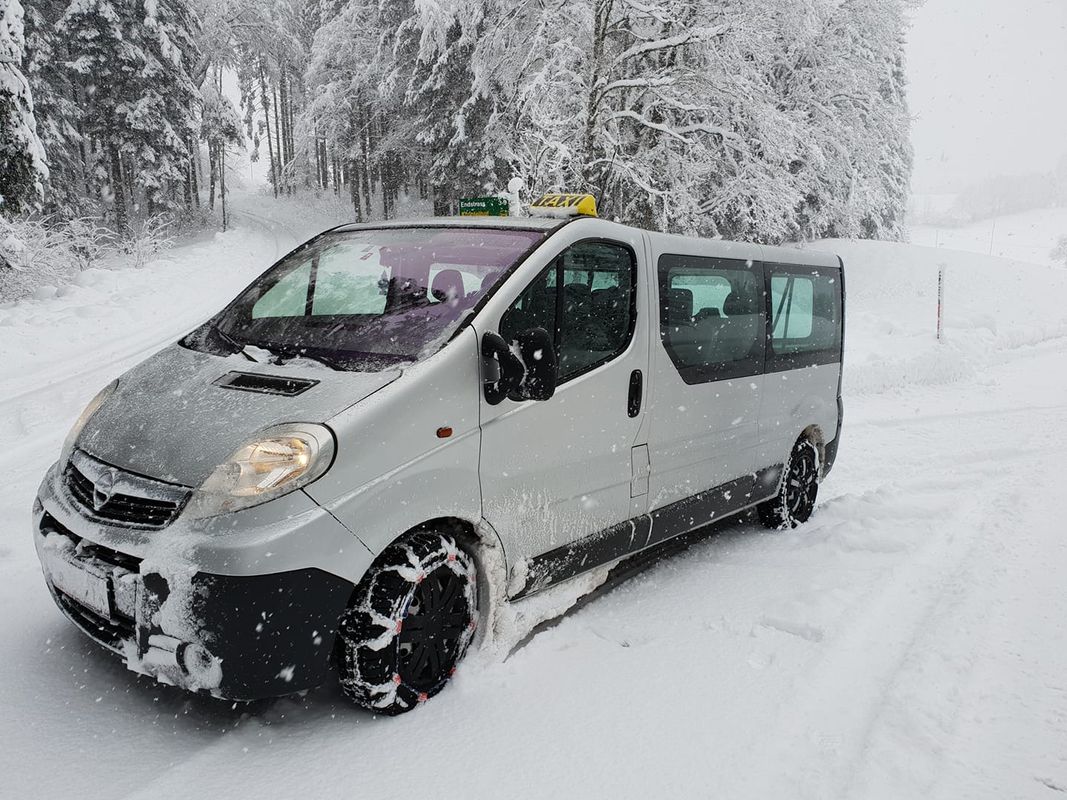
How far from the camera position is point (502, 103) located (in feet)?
70.4

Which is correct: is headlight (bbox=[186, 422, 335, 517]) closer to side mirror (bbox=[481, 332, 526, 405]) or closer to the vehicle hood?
the vehicle hood

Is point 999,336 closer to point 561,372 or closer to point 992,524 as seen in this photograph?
point 992,524

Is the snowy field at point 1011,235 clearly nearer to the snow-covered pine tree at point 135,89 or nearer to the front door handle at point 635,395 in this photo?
the snow-covered pine tree at point 135,89

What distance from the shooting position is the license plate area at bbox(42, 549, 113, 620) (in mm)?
2592

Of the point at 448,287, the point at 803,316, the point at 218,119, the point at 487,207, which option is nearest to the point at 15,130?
the point at 487,207

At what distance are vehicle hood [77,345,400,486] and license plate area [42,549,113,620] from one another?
13.9 inches

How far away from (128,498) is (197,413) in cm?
38

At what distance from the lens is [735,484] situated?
15.9ft

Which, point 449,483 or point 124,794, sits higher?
point 449,483

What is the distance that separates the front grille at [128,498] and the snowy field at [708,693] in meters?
0.74

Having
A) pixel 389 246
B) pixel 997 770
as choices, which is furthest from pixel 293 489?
pixel 997 770

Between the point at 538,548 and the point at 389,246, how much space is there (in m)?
1.62

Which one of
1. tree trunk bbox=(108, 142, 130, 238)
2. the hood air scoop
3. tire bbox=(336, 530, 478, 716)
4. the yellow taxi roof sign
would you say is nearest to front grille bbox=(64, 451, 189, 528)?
the hood air scoop

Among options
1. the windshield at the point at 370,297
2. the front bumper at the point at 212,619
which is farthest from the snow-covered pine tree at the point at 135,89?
the front bumper at the point at 212,619
